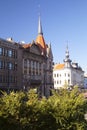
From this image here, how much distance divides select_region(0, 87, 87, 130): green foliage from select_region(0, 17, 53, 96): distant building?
46799 millimetres

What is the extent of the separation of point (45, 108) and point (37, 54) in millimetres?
66242

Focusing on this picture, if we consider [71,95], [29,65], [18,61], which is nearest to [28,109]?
[71,95]

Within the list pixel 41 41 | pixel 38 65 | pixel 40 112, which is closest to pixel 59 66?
pixel 41 41

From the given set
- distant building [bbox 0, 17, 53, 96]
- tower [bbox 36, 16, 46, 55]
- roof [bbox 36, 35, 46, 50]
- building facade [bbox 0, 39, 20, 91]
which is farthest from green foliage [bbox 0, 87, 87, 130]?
roof [bbox 36, 35, 46, 50]

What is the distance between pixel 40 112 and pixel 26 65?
59.5 m

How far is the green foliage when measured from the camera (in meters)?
25.1

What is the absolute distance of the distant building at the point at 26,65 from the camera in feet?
249

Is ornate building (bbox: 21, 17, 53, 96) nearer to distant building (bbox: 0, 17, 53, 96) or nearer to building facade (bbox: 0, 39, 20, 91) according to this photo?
distant building (bbox: 0, 17, 53, 96)

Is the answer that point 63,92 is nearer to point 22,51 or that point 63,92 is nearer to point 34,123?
point 34,123

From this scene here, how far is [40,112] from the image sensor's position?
88.2ft

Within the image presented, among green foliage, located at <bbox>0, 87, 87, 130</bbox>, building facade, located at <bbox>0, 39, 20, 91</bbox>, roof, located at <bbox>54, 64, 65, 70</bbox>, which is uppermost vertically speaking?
roof, located at <bbox>54, 64, 65, 70</bbox>

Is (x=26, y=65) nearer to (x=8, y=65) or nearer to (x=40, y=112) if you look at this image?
(x=8, y=65)

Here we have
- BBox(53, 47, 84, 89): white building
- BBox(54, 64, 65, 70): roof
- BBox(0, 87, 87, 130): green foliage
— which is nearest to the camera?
BBox(0, 87, 87, 130): green foliage

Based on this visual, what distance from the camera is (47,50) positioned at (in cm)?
10175
